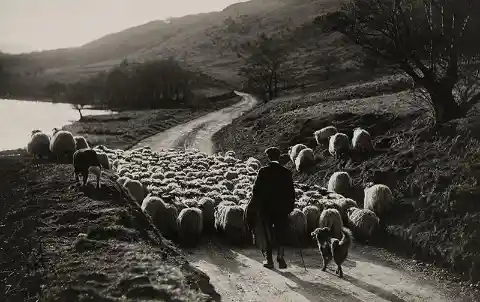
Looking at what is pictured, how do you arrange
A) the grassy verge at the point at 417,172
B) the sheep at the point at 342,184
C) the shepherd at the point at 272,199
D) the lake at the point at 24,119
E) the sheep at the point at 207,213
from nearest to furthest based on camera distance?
1. the shepherd at the point at 272,199
2. the grassy verge at the point at 417,172
3. the sheep at the point at 207,213
4. the sheep at the point at 342,184
5. the lake at the point at 24,119

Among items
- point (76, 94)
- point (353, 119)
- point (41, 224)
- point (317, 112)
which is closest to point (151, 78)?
point (76, 94)

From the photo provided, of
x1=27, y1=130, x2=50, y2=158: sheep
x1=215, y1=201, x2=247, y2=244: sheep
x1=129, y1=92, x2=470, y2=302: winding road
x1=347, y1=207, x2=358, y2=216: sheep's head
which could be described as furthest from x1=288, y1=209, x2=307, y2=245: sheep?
x1=27, y1=130, x2=50, y2=158: sheep

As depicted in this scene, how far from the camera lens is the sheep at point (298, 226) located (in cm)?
1301

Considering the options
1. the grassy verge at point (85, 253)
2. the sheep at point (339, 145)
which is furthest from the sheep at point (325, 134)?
the grassy verge at point (85, 253)

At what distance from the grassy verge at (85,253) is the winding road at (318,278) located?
1616mm

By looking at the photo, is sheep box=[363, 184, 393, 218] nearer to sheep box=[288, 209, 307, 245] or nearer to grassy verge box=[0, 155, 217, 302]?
sheep box=[288, 209, 307, 245]

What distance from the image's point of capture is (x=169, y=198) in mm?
14945

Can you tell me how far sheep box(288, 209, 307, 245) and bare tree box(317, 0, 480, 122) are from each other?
8.31 meters

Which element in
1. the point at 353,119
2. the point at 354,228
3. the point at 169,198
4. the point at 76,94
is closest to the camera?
the point at 354,228

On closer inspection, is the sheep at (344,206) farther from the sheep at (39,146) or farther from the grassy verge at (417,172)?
the sheep at (39,146)

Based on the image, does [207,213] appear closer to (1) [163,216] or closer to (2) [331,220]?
(1) [163,216]

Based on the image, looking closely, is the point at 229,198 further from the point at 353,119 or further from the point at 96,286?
the point at 353,119

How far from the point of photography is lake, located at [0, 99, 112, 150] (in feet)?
124

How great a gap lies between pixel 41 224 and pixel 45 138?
9.97 meters
